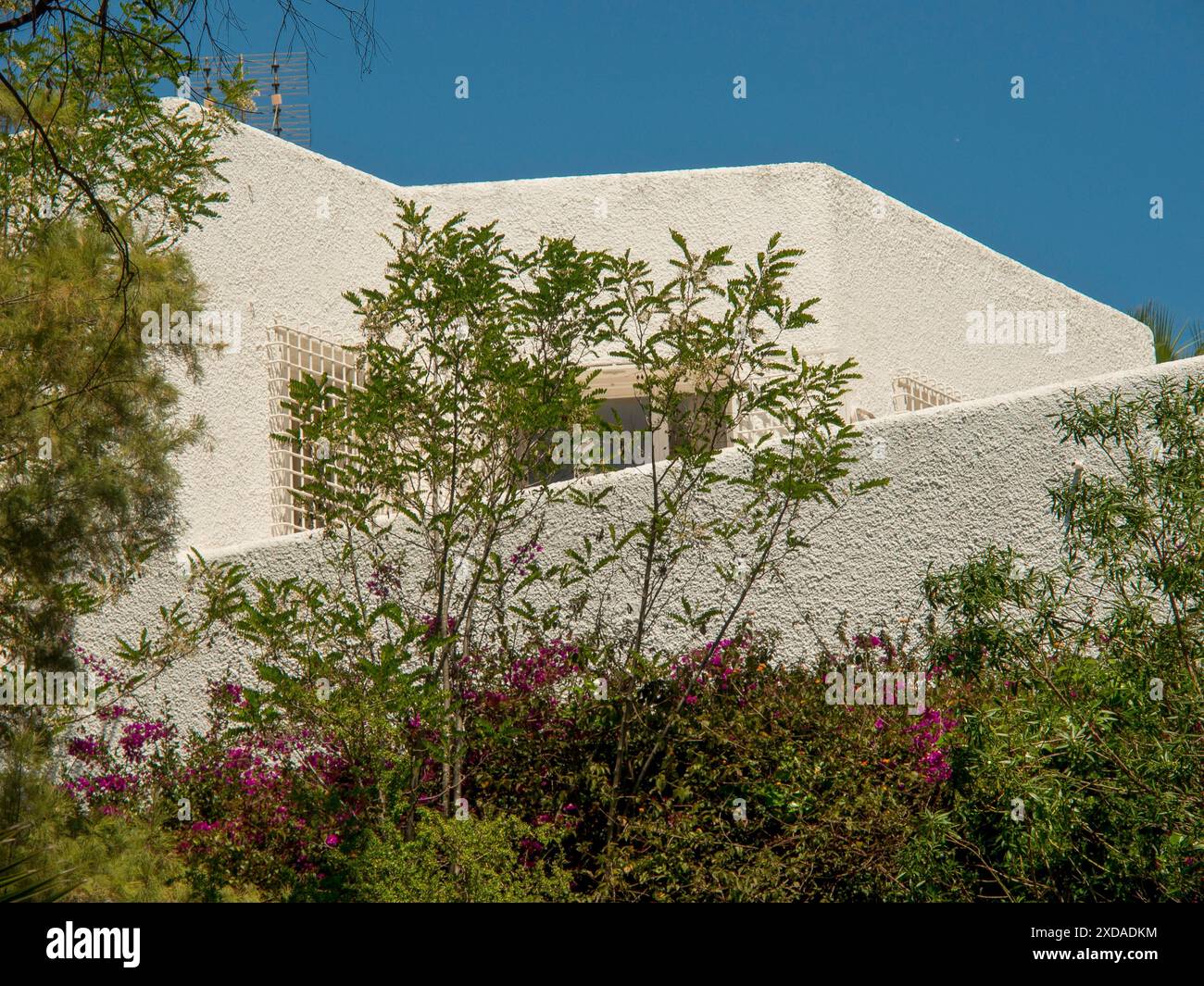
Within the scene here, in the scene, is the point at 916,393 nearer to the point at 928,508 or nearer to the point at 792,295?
the point at 792,295

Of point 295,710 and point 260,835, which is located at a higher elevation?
point 295,710

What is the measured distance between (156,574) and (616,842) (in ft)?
16.5

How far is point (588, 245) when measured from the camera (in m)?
14.5

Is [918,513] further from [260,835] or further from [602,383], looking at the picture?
[602,383]

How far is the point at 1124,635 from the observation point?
5230 mm

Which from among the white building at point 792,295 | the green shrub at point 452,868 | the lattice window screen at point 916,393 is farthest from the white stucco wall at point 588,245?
the green shrub at point 452,868

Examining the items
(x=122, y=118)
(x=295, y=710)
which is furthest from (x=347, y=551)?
(x=122, y=118)

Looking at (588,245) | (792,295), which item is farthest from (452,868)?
(588,245)

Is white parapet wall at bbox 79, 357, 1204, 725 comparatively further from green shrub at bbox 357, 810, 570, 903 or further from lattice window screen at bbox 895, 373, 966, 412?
lattice window screen at bbox 895, 373, 966, 412

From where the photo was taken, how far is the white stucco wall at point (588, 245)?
39.8 feet

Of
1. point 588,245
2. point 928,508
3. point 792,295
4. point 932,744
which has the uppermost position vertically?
point 588,245

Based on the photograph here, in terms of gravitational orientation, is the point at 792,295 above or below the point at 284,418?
above

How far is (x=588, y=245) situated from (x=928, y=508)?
22.6ft

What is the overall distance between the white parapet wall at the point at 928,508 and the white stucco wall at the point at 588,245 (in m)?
4.82
